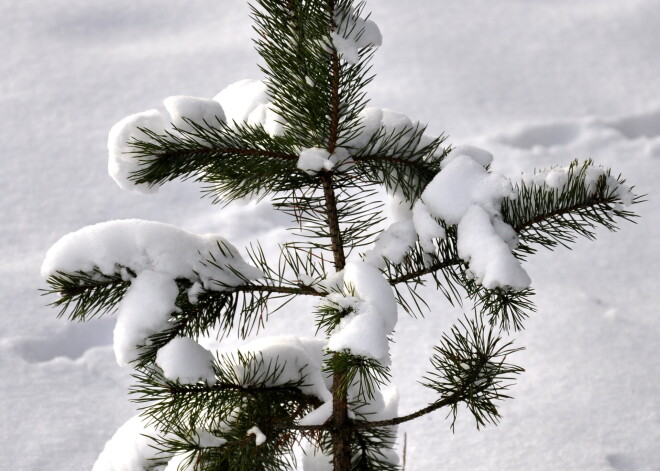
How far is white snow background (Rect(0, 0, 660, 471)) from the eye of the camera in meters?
2.47

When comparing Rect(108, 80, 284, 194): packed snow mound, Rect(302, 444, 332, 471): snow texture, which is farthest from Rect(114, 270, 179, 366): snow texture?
Rect(302, 444, 332, 471): snow texture

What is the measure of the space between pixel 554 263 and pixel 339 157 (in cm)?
216

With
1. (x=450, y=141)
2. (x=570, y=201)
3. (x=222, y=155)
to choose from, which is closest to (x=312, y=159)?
(x=222, y=155)

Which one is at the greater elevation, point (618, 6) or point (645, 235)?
point (618, 6)

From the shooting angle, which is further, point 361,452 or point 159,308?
point 361,452

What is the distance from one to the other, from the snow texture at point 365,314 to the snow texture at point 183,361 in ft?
0.71

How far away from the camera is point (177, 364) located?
1.20 metres

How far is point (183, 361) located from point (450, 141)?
2.79 metres

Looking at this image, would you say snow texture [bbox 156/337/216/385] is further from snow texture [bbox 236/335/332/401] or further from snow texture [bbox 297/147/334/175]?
snow texture [bbox 297/147/334/175]

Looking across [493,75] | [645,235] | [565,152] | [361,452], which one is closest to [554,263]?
[645,235]

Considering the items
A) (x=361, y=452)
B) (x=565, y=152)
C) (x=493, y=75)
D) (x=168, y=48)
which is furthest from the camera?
(x=168, y=48)

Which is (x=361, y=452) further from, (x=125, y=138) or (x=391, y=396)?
(x=125, y=138)

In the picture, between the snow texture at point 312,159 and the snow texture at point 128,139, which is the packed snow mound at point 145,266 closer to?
the snow texture at point 128,139

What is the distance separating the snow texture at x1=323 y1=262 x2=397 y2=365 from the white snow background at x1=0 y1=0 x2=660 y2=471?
1294 millimetres
